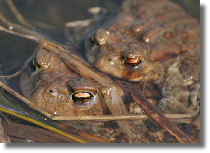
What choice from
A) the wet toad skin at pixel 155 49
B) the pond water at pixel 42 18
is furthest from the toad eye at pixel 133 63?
the pond water at pixel 42 18

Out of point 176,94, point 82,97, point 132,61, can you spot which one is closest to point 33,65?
point 82,97

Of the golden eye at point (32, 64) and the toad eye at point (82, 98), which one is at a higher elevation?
the golden eye at point (32, 64)

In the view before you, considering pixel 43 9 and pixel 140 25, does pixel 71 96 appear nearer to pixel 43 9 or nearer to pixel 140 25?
pixel 140 25

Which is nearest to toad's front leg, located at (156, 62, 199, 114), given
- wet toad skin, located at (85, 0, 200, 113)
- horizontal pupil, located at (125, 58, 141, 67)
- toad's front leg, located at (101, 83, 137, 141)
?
wet toad skin, located at (85, 0, 200, 113)

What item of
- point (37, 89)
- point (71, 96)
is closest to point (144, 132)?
point (71, 96)

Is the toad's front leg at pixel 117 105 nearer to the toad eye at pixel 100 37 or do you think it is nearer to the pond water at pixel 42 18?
the toad eye at pixel 100 37

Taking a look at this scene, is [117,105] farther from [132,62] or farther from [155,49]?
[155,49]
